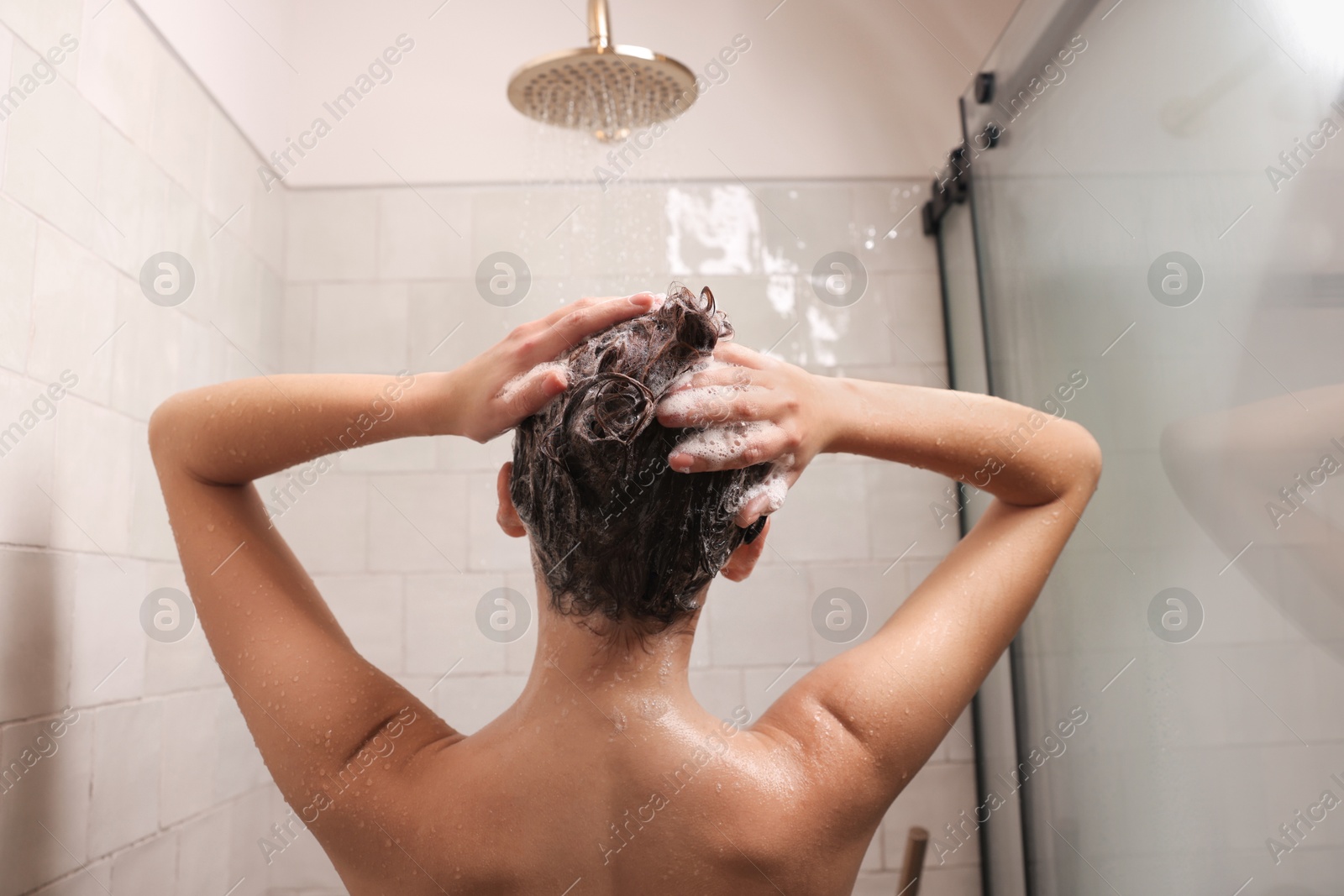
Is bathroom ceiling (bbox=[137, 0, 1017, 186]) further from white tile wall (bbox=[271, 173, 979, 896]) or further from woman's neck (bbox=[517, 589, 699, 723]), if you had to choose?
woman's neck (bbox=[517, 589, 699, 723])

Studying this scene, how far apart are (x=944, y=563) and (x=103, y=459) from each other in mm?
942

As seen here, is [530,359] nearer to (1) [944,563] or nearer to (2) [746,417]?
(2) [746,417]

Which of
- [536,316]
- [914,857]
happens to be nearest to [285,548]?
[536,316]

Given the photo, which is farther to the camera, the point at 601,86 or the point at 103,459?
the point at 601,86

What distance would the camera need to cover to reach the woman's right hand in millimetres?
605

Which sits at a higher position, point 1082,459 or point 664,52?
point 664,52

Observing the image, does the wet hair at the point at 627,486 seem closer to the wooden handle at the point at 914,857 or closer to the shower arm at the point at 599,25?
the shower arm at the point at 599,25

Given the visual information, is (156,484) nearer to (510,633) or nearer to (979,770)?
(510,633)

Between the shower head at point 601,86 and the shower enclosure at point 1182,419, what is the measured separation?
521 millimetres

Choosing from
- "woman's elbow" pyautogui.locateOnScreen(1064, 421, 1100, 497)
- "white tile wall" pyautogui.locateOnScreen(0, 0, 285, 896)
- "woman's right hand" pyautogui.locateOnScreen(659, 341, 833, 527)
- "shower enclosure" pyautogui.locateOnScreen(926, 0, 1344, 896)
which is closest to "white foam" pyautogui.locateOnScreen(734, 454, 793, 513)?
"woman's right hand" pyautogui.locateOnScreen(659, 341, 833, 527)

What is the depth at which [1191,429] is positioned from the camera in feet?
3.17

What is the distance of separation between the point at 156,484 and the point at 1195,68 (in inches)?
51.1

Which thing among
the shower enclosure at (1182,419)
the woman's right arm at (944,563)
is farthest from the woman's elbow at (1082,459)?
the shower enclosure at (1182,419)

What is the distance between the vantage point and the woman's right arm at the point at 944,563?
66 cm
